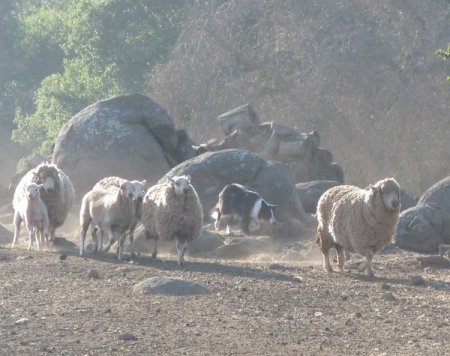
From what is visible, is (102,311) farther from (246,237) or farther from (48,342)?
(246,237)

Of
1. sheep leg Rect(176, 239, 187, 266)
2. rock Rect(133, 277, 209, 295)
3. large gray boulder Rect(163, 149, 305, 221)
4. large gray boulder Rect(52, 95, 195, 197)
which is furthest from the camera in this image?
large gray boulder Rect(52, 95, 195, 197)

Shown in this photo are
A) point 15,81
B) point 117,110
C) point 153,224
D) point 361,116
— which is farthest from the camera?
point 15,81

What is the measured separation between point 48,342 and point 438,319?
13.2 feet

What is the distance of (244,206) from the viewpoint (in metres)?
21.4

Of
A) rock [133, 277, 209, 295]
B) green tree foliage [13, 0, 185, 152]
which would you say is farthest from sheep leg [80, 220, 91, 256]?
green tree foliage [13, 0, 185, 152]

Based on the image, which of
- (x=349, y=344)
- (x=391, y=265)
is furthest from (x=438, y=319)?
(x=391, y=265)

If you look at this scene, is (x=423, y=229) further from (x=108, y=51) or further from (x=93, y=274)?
(x=108, y=51)

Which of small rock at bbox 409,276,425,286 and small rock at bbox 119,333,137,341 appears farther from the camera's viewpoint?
small rock at bbox 409,276,425,286

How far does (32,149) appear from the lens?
166 ft

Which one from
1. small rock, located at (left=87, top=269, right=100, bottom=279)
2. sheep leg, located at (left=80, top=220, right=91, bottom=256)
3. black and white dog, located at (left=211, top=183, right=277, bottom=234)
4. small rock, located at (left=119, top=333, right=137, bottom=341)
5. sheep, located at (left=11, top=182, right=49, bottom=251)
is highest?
black and white dog, located at (left=211, top=183, right=277, bottom=234)

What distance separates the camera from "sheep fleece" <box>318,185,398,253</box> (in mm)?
15258

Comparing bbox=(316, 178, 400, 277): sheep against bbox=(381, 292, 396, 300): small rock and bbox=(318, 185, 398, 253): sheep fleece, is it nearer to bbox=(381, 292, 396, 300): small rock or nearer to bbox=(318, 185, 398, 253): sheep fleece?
bbox=(318, 185, 398, 253): sheep fleece

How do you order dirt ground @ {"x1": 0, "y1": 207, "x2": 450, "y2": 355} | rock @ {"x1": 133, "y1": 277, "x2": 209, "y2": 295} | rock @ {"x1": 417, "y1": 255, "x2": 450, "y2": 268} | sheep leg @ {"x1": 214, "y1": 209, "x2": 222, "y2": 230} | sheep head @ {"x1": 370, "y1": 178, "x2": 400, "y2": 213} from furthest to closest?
sheep leg @ {"x1": 214, "y1": 209, "x2": 222, "y2": 230} → rock @ {"x1": 417, "y1": 255, "x2": 450, "y2": 268} → sheep head @ {"x1": 370, "y1": 178, "x2": 400, "y2": 213} → rock @ {"x1": 133, "y1": 277, "x2": 209, "y2": 295} → dirt ground @ {"x1": 0, "y1": 207, "x2": 450, "y2": 355}

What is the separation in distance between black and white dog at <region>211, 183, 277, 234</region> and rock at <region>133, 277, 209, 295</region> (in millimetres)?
8583
